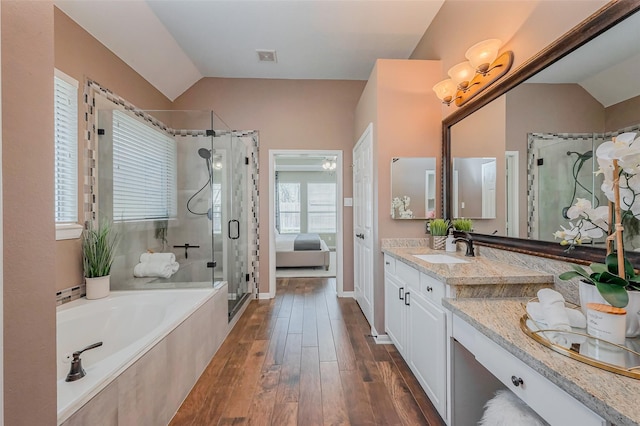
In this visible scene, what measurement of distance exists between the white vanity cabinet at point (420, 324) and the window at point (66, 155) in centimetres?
242

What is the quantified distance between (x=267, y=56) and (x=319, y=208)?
4918 mm

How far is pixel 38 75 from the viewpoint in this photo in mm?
650

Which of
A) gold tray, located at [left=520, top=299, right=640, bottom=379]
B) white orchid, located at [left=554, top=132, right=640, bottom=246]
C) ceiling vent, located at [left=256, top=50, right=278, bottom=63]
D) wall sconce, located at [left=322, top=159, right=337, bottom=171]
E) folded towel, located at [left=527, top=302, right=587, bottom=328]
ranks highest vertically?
ceiling vent, located at [left=256, top=50, right=278, bottom=63]

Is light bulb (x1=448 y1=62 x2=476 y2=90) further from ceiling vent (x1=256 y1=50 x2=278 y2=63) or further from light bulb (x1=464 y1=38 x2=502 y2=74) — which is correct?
ceiling vent (x1=256 y1=50 x2=278 y2=63)

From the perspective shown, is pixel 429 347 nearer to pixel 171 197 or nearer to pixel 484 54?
pixel 484 54

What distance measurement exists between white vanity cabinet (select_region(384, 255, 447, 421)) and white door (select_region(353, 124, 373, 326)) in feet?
1.64

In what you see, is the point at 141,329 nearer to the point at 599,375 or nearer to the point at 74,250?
the point at 74,250

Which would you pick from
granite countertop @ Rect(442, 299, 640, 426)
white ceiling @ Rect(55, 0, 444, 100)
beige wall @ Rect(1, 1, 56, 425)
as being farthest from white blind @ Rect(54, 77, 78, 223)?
granite countertop @ Rect(442, 299, 640, 426)

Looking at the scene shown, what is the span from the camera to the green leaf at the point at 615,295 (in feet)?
2.50

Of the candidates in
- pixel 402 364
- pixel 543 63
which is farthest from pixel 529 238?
pixel 402 364

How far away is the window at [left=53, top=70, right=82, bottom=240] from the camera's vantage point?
1886 millimetres

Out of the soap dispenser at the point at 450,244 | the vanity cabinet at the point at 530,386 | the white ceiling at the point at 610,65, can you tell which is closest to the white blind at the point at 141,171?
the soap dispenser at the point at 450,244

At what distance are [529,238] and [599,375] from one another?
99 cm

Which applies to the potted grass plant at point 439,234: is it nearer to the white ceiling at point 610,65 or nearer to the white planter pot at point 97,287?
the white ceiling at point 610,65
